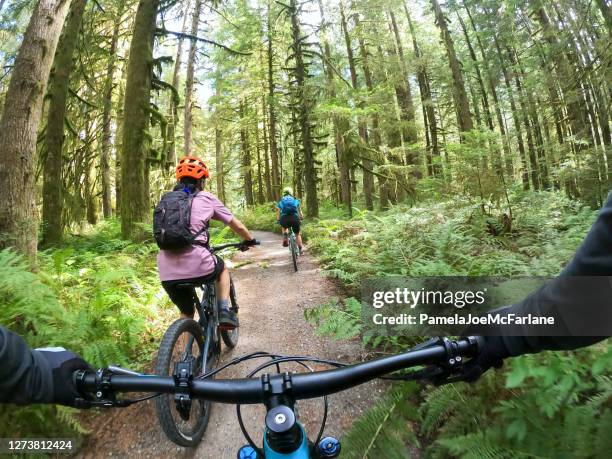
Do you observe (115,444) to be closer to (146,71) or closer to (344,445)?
(344,445)

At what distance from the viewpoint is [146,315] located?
530 centimetres

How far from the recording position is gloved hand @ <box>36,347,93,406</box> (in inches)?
47.9

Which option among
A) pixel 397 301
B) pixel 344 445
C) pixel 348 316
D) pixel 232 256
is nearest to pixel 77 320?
pixel 348 316

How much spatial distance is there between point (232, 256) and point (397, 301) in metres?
9.95

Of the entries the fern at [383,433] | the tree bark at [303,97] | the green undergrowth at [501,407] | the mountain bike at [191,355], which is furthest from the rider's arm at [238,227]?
the tree bark at [303,97]

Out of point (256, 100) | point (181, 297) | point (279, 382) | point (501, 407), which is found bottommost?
point (501, 407)

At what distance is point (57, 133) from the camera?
964 cm

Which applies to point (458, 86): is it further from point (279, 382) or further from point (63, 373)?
point (63, 373)

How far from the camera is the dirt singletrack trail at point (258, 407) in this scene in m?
3.20

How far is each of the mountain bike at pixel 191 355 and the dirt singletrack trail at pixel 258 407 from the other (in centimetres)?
20

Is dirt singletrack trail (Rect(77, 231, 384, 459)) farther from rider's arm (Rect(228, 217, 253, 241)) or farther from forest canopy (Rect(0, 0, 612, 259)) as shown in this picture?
forest canopy (Rect(0, 0, 612, 259))

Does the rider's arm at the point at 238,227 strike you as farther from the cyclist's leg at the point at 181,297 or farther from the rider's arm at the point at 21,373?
the rider's arm at the point at 21,373

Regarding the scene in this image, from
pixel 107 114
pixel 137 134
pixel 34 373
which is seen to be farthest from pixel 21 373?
pixel 107 114

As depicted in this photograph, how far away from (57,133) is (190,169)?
27.4 feet
